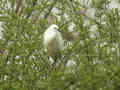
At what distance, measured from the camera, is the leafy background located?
0.69 metres

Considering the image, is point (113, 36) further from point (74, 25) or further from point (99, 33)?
point (74, 25)

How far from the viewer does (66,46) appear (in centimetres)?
71

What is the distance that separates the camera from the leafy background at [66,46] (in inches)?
27.1

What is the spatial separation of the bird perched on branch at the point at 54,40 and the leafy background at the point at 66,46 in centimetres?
3

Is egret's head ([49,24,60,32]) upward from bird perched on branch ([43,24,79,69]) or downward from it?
upward

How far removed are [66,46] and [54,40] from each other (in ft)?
0.23

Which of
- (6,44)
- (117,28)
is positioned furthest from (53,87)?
(117,28)

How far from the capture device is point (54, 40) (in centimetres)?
71

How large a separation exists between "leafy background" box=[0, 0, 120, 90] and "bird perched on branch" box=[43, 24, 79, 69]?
0.08 ft

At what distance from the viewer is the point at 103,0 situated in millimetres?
721

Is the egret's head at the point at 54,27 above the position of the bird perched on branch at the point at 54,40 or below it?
above

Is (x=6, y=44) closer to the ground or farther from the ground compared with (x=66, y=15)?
closer to the ground

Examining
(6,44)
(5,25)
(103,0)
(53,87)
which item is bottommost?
(53,87)

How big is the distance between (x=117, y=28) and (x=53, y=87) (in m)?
0.44
